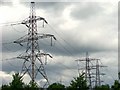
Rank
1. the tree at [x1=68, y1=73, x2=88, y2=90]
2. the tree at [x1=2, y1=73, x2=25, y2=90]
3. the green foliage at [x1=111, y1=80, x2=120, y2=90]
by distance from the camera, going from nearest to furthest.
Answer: the tree at [x1=2, y1=73, x2=25, y2=90] → the tree at [x1=68, y1=73, x2=88, y2=90] → the green foliage at [x1=111, y1=80, x2=120, y2=90]

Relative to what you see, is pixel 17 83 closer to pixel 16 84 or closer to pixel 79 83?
pixel 16 84

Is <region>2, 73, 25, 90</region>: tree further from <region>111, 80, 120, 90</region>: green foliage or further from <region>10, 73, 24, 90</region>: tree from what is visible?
<region>111, 80, 120, 90</region>: green foliage

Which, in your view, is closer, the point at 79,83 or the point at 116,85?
the point at 79,83

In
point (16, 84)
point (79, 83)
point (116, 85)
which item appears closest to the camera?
point (16, 84)

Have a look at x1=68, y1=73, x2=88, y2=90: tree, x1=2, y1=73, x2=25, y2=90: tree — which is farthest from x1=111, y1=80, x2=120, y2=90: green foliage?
x1=2, y1=73, x2=25, y2=90: tree

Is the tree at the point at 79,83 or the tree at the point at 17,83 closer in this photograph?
the tree at the point at 17,83

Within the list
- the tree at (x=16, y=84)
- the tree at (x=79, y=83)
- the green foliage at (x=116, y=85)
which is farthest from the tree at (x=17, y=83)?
the green foliage at (x=116, y=85)

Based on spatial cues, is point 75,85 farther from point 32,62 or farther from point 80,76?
point 32,62

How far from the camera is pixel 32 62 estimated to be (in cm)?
4900

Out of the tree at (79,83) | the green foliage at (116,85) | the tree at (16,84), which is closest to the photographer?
the tree at (16,84)

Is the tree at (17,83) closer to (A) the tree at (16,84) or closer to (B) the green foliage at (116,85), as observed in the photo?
(A) the tree at (16,84)

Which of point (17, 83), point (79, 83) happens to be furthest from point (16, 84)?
point (79, 83)

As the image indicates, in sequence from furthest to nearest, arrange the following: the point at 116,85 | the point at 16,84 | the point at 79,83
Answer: the point at 116,85
the point at 79,83
the point at 16,84

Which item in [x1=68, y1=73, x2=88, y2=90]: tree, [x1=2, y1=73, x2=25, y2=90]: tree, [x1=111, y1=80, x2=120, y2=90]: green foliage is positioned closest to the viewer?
[x1=2, y1=73, x2=25, y2=90]: tree
